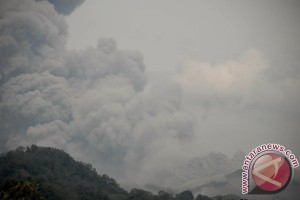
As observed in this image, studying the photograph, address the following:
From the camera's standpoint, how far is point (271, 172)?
151ft

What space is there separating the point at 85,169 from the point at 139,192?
40272 mm

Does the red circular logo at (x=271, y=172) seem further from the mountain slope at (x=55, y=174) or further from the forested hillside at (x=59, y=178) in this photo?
the mountain slope at (x=55, y=174)

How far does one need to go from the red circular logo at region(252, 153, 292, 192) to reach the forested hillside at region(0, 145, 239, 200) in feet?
192

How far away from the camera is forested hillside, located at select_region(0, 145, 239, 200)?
323 feet

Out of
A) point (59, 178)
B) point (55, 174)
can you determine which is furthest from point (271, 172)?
point (55, 174)

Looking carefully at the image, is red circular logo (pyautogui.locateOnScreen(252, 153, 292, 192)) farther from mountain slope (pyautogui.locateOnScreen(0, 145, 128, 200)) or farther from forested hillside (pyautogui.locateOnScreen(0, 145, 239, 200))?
mountain slope (pyautogui.locateOnScreen(0, 145, 128, 200))

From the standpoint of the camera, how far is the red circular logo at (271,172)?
45.7 m

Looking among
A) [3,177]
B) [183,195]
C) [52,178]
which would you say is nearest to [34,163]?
[52,178]

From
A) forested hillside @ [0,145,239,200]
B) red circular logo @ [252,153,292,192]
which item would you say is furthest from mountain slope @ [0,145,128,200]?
red circular logo @ [252,153,292,192]

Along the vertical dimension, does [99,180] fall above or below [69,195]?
above

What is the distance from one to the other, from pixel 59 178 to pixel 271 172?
314 feet

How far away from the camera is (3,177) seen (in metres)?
108

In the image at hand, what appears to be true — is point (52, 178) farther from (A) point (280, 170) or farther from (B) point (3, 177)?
(A) point (280, 170)

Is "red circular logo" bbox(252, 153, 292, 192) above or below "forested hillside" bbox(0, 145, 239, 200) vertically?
below
